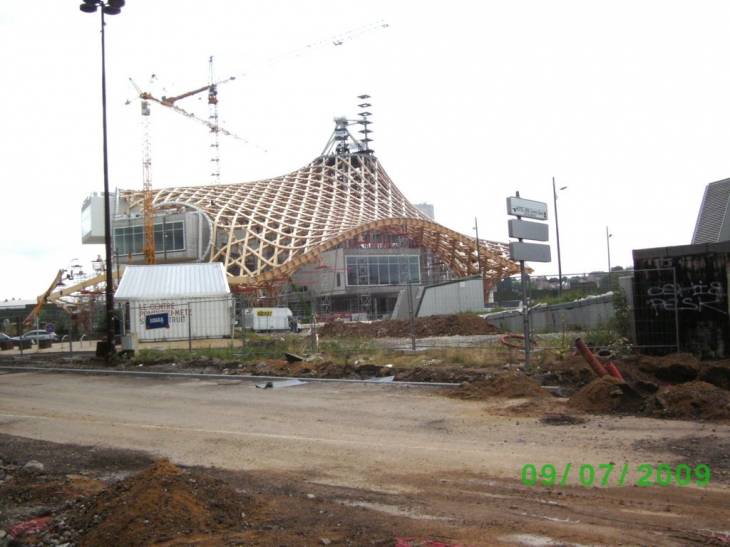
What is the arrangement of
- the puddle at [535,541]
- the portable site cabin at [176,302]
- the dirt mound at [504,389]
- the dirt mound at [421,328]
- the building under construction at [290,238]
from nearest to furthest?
the puddle at [535,541], the dirt mound at [504,389], the portable site cabin at [176,302], the dirt mound at [421,328], the building under construction at [290,238]

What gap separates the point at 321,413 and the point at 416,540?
213 inches

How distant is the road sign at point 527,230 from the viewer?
10.6 meters

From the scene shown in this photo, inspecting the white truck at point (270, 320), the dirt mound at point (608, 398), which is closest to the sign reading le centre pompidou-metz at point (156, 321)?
the white truck at point (270, 320)

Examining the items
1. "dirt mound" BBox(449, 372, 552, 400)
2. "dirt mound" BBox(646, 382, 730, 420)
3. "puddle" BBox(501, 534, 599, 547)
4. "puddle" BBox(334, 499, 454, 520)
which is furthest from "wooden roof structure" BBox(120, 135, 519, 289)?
"puddle" BBox(501, 534, 599, 547)

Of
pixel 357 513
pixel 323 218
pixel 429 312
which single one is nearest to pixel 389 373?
pixel 357 513

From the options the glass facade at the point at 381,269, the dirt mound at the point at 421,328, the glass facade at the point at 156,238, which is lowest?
the dirt mound at the point at 421,328

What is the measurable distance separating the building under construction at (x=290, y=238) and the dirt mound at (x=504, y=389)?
33532 millimetres

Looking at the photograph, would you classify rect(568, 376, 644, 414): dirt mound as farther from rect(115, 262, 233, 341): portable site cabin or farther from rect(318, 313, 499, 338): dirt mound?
rect(115, 262, 233, 341): portable site cabin

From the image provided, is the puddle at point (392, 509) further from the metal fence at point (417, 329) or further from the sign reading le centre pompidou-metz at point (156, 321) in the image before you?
the sign reading le centre pompidou-metz at point (156, 321)

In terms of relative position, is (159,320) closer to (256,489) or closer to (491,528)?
(256,489)

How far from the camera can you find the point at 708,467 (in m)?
5.48

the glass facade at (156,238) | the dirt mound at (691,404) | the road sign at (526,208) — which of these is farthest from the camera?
the glass facade at (156,238)

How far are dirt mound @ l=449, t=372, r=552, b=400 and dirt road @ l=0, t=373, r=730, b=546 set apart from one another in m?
0.34

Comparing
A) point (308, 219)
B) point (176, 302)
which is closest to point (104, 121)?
point (176, 302)
